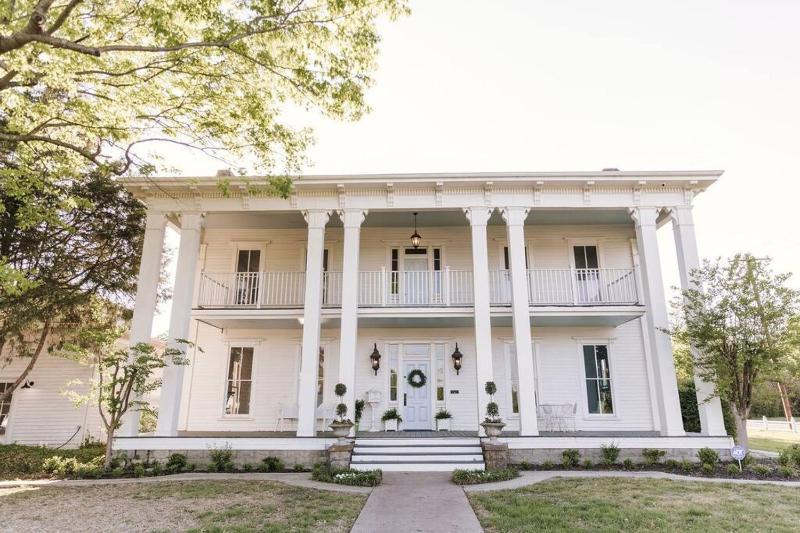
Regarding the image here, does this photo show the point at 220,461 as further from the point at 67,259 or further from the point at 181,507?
the point at 67,259

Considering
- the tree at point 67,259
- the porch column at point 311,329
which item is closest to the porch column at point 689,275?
the porch column at point 311,329

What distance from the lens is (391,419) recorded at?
12.2 meters

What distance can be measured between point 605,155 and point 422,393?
31.5ft

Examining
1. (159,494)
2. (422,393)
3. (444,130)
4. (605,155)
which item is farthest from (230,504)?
(605,155)

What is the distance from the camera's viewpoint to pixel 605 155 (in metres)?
13.9

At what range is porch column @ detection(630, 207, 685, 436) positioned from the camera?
998 centimetres

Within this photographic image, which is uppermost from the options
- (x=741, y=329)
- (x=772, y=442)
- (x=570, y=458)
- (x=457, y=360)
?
(x=741, y=329)

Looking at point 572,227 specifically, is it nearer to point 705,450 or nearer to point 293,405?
point 705,450

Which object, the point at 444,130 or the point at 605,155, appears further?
the point at 605,155

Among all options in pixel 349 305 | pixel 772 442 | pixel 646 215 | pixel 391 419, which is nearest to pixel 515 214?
pixel 646 215

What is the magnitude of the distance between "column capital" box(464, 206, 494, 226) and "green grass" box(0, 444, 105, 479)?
36.4ft

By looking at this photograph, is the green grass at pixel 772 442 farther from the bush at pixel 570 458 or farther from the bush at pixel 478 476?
the bush at pixel 478 476

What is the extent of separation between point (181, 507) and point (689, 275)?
38.4 ft

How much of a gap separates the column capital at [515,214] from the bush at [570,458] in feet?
18.1
